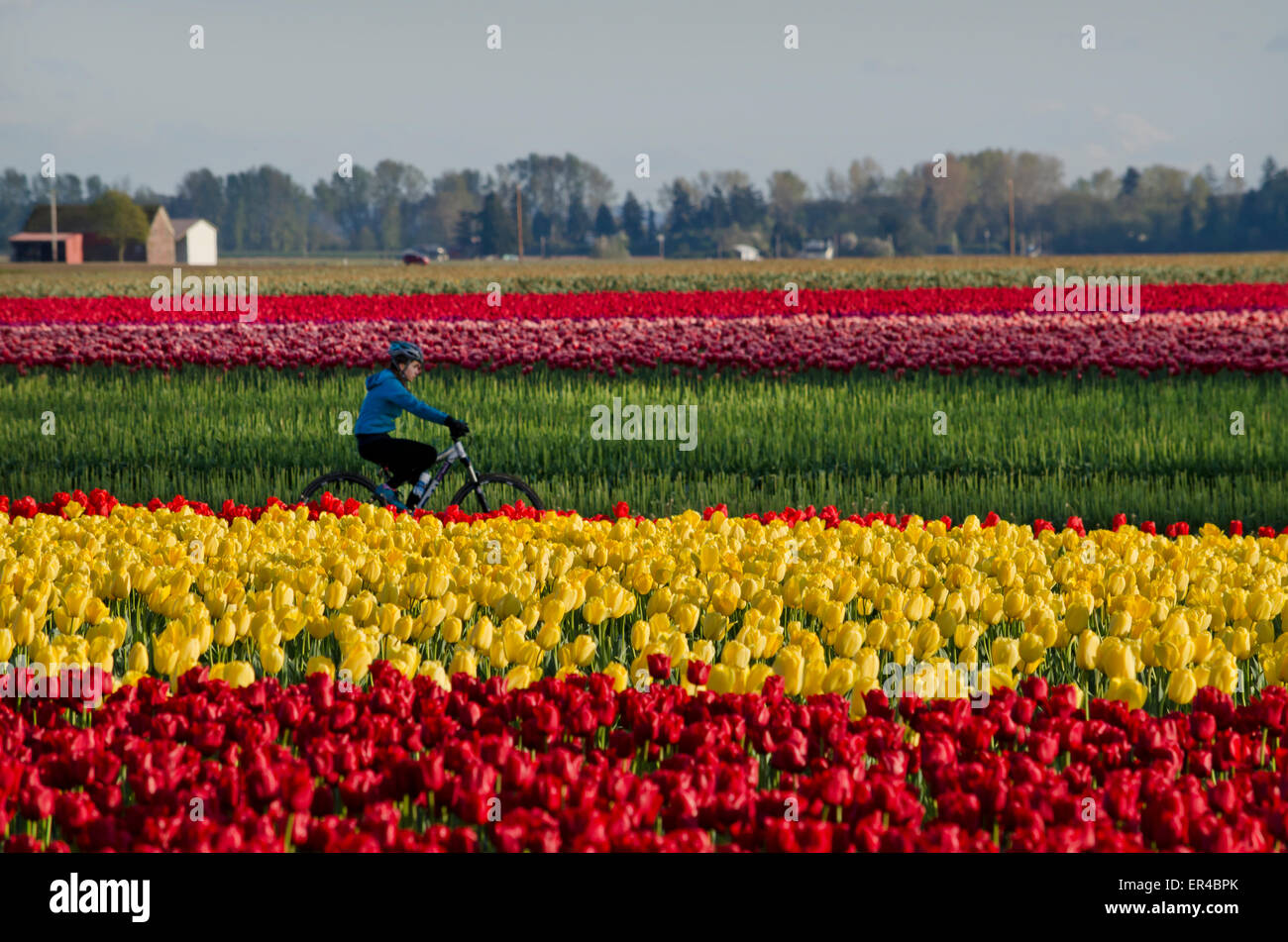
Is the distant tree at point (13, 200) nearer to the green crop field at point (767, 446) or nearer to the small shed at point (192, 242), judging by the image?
the small shed at point (192, 242)

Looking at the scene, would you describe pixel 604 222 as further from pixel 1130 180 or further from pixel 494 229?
pixel 1130 180

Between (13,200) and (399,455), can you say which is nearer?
(399,455)

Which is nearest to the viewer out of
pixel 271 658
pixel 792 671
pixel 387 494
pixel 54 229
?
pixel 792 671

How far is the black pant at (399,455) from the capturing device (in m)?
8.91

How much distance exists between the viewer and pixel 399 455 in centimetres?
899

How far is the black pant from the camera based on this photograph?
8914mm

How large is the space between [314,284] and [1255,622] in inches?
1639

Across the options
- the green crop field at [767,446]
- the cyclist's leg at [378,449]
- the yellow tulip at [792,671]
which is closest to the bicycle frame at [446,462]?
the cyclist's leg at [378,449]

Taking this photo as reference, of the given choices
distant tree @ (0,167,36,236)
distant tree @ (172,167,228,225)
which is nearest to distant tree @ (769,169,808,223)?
distant tree @ (172,167,228,225)

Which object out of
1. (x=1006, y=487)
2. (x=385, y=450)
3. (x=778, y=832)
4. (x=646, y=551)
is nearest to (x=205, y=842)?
(x=778, y=832)

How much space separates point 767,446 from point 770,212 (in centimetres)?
10467
